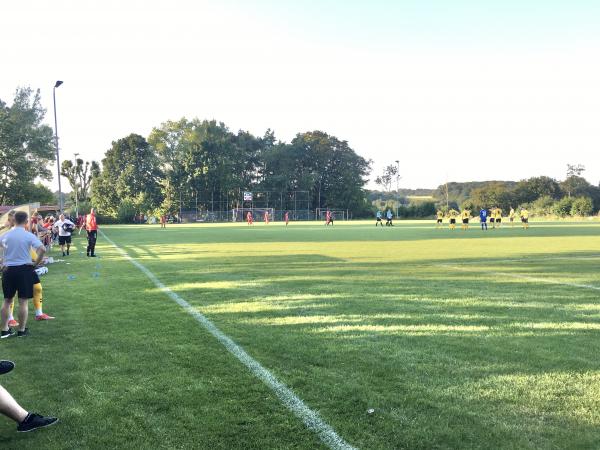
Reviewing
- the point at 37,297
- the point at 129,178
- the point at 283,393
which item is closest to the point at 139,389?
the point at 283,393

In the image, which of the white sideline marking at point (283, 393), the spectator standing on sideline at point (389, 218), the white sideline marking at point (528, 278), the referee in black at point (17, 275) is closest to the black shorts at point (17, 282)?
the referee in black at point (17, 275)

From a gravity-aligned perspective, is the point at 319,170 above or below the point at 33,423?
above

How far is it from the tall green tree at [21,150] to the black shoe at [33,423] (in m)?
55.3

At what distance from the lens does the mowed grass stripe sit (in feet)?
11.6

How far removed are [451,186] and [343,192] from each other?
97.1 m

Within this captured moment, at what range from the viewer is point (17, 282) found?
22.0 ft

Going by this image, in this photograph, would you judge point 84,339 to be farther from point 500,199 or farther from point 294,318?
point 500,199

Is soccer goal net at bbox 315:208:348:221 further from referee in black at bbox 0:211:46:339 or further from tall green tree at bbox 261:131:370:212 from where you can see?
referee in black at bbox 0:211:46:339

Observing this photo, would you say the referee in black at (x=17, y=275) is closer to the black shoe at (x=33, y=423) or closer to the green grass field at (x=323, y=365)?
the green grass field at (x=323, y=365)

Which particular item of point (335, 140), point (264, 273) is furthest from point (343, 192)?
point (264, 273)

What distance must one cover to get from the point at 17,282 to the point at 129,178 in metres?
84.6

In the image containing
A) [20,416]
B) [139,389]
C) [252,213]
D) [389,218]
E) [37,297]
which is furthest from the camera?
[252,213]

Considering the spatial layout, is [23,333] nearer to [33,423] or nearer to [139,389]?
[139,389]

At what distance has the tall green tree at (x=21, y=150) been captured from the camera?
50031 mm
